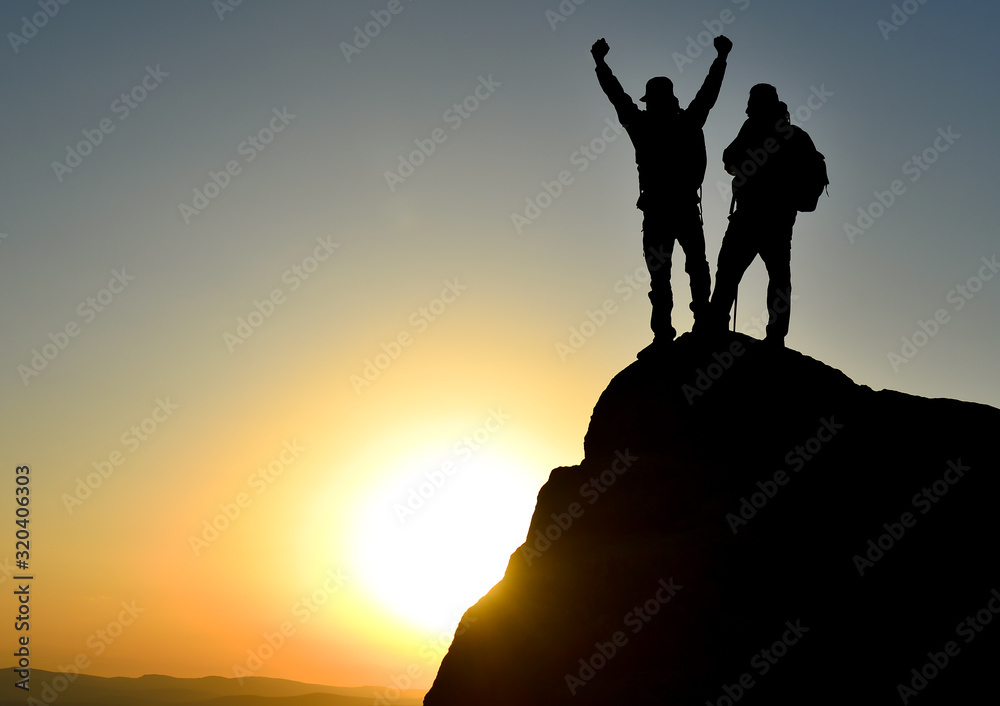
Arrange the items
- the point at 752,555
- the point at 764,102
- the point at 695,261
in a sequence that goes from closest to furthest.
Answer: the point at 752,555 → the point at 764,102 → the point at 695,261

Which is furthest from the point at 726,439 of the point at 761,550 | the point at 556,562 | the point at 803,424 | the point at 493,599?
the point at 493,599

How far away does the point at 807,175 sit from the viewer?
34.3 ft

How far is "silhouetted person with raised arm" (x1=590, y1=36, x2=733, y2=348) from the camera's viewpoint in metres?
10.8

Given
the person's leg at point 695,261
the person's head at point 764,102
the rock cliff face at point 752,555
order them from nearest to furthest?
1. the rock cliff face at point 752,555
2. the person's head at point 764,102
3. the person's leg at point 695,261

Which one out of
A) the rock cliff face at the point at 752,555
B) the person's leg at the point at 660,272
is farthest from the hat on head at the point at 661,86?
the rock cliff face at the point at 752,555

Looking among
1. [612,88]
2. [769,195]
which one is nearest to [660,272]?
[769,195]

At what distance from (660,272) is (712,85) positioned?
8.26 feet

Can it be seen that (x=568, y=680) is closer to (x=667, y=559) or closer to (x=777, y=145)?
(x=667, y=559)

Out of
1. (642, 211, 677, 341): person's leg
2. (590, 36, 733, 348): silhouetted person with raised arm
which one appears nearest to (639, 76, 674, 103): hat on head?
(590, 36, 733, 348): silhouetted person with raised arm

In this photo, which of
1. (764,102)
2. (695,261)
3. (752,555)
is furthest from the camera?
(695,261)

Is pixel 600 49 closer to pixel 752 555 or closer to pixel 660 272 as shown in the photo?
pixel 660 272

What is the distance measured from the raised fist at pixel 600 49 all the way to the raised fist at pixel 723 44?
1.53 m

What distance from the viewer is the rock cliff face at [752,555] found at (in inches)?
309

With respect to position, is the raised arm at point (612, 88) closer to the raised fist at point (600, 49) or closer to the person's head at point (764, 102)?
the raised fist at point (600, 49)
